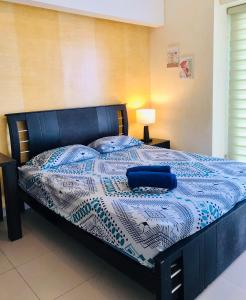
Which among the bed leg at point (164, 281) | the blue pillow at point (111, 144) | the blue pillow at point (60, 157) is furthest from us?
the blue pillow at point (111, 144)

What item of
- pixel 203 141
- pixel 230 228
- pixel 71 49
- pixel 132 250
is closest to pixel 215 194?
pixel 230 228

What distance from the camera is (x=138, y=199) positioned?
1.86 m

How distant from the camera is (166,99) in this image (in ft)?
13.2

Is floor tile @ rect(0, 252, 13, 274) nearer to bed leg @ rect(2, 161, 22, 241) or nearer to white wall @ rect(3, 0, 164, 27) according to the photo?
bed leg @ rect(2, 161, 22, 241)

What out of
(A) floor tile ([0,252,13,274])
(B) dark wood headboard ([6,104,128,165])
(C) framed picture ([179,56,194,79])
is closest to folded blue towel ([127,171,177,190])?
(A) floor tile ([0,252,13,274])

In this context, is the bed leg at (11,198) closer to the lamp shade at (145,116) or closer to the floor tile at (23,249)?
the floor tile at (23,249)

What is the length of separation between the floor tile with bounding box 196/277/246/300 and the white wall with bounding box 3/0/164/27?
2.80 metres

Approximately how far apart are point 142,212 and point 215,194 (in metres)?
0.55

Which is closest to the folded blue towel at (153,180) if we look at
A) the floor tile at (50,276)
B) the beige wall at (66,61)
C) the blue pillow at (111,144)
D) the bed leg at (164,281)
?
Answer: the bed leg at (164,281)

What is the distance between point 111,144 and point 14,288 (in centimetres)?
179

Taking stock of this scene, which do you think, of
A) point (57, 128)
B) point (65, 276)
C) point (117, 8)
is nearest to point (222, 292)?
point (65, 276)

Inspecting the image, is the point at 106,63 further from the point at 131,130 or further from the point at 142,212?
the point at 142,212

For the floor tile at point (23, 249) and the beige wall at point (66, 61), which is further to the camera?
the beige wall at point (66, 61)

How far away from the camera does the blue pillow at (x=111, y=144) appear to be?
10.5 ft
